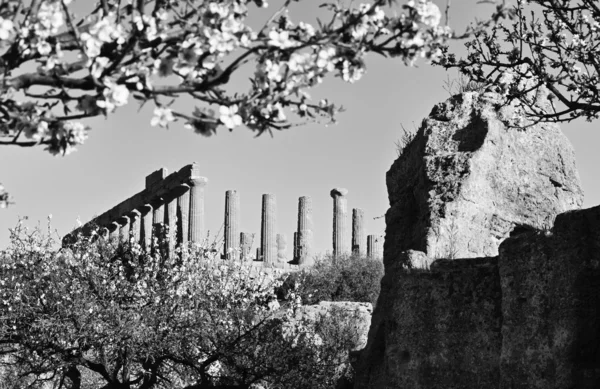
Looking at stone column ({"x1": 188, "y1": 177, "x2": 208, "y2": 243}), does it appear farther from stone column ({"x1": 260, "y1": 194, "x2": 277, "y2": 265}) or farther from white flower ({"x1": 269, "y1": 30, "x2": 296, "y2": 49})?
white flower ({"x1": 269, "y1": 30, "x2": 296, "y2": 49})

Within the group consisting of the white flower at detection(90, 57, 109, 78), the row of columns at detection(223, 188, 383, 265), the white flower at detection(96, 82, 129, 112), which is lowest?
the white flower at detection(96, 82, 129, 112)

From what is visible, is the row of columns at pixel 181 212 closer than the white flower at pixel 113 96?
No

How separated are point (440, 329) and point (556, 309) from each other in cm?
173

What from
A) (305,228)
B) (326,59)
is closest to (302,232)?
(305,228)

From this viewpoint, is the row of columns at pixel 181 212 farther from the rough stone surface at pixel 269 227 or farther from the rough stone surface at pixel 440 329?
the rough stone surface at pixel 440 329

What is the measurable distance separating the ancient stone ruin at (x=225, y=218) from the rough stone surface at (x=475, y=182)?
92.7 feet

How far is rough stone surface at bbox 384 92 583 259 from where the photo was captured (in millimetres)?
11164

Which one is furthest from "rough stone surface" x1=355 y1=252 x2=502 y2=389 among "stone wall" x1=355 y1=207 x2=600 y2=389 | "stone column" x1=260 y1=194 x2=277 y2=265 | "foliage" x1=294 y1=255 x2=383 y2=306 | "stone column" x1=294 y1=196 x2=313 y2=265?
"stone column" x1=294 y1=196 x2=313 y2=265

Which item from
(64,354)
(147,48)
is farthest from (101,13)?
(64,354)

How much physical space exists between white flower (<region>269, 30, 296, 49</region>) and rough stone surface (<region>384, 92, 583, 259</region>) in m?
5.87

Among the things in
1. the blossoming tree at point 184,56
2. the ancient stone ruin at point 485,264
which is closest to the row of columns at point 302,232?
the ancient stone ruin at point 485,264

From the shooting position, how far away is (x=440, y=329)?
32.2 feet

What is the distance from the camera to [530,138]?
12.1 metres

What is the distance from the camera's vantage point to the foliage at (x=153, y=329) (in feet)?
49.8
